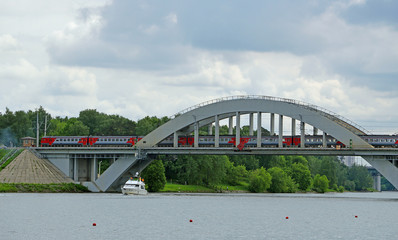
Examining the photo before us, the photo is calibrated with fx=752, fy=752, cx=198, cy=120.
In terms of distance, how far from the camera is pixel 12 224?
216 feet

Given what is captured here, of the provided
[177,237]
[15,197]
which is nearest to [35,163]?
[15,197]

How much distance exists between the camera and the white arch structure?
115500 mm

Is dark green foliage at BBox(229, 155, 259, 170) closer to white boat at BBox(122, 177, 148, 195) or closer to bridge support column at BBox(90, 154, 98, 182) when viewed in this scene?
bridge support column at BBox(90, 154, 98, 182)

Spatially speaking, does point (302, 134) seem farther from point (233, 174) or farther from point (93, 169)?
point (233, 174)

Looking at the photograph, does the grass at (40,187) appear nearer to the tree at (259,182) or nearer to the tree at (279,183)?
the tree at (259,182)

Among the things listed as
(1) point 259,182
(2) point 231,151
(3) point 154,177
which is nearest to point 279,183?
(1) point 259,182

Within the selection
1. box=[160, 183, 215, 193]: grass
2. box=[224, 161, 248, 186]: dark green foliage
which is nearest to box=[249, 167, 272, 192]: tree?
box=[224, 161, 248, 186]: dark green foliage

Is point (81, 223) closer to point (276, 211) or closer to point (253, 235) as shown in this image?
point (253, 235)

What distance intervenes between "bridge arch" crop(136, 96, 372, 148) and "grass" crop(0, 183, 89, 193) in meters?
13.9

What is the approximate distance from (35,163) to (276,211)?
53516 mm

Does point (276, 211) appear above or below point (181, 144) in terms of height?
below

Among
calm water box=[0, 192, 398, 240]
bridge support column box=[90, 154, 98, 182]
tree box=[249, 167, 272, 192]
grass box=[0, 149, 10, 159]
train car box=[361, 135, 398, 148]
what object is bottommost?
calm water box=[0, 192, 398, 240]

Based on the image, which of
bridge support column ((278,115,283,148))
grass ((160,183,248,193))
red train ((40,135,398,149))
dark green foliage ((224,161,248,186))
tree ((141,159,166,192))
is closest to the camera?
red train ((40,135,398,149))

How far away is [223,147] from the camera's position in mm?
126812
